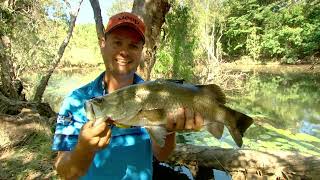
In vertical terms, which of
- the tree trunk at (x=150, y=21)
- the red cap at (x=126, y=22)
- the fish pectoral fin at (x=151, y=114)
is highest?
the tree trunk at (x=150, y=21)

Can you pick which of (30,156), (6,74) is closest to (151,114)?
(30,156)

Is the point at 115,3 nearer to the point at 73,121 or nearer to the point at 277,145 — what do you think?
the point at 277,145

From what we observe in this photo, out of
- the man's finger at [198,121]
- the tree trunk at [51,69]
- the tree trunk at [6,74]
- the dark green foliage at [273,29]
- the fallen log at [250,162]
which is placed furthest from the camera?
the dark green foliage at [273,29]

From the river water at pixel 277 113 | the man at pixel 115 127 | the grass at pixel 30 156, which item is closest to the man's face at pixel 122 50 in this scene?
the man at pixel 115 127

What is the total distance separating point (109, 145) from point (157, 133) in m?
0.46

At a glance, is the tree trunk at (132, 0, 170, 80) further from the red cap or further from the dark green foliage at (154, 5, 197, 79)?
the dark green foliage at (154, 5, 197, 79)

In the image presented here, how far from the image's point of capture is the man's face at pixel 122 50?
2754mm

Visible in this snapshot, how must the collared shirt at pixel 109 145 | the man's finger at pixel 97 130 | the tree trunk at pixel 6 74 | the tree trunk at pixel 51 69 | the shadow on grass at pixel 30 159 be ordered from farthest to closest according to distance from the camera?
1. the tree trunk at pixel 51 69
2. the tree trunk at pixel 6 74
3. the shadow on grass at pixel 30 159
4. the collared shirt at pixel 109 145
5. the man's finger at pixel 97 130

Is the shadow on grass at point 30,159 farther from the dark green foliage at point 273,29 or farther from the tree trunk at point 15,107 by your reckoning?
the dark green foliage at point 273,29

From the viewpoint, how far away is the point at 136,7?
358 inches

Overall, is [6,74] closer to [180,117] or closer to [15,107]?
[15,107]

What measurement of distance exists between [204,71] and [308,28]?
24941 millimetres

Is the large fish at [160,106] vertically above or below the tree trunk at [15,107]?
above

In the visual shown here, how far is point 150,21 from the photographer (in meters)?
9.05
